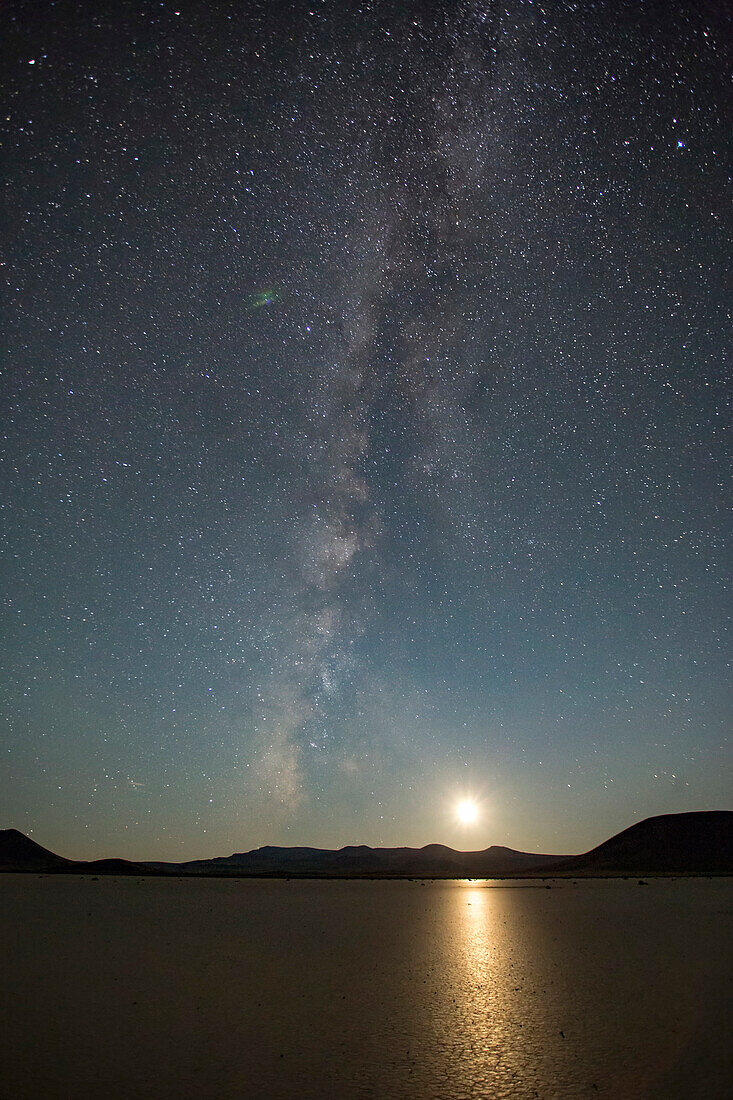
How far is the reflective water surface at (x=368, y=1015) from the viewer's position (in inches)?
281

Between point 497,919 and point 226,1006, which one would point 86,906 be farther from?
point 226,1006

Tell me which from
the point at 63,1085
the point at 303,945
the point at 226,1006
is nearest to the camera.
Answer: the point at 63,1085

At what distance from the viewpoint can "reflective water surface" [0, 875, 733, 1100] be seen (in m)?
7.14

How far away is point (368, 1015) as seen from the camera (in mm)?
9883

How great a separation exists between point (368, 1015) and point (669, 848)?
132246 millimetres

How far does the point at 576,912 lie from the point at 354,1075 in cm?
2603

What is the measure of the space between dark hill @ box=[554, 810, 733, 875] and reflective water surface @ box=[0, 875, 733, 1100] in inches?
4134

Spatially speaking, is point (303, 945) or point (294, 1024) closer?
point (294, 1024)

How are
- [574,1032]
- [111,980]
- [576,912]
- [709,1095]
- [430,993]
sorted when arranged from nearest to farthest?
[709,1095], [574,1032], [430,993], [111,980], [576,912]

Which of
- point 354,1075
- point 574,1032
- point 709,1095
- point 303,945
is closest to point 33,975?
point 303,945

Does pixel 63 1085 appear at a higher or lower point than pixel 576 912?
higher

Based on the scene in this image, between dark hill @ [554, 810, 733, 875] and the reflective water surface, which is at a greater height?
the reflective water surface

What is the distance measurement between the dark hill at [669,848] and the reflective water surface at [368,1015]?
345 ft

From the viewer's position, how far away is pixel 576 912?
2891 cm
